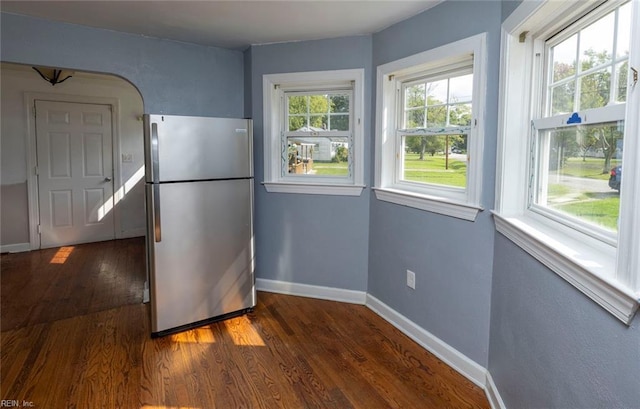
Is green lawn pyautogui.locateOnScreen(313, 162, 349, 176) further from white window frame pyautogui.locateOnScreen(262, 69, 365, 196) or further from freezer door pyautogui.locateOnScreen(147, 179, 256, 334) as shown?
freezer door pyautogui.locateOnScreen(147, 179, 256, 334)

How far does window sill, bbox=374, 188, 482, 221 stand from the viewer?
7.38 feet

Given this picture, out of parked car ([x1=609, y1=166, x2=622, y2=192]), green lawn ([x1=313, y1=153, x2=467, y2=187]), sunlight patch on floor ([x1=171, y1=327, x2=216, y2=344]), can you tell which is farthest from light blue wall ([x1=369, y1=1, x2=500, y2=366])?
sunlight patch on floor ([x1=171, y1=327, x2=216, y2=344])

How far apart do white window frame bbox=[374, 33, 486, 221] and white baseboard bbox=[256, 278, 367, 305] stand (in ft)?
2.95

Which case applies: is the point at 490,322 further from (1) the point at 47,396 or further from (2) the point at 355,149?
(1) the point at 47,396


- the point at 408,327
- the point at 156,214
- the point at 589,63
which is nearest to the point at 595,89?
the point at 589,63

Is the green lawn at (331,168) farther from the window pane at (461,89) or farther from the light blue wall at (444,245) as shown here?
the window pane at (461,89)

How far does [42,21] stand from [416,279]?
3.18 metres

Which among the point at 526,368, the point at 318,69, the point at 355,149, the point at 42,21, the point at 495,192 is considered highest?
the point at 42,21

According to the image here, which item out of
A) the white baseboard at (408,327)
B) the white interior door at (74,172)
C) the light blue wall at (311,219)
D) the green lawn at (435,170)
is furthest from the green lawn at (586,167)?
the white interior door at (74,172)

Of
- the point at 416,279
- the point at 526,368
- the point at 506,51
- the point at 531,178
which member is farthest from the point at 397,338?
the point at 506,51

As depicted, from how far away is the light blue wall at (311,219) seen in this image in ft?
10.5

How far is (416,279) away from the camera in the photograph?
8.91 feet

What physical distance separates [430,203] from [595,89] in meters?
1.24

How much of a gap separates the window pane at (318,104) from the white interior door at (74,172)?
12.0ft
